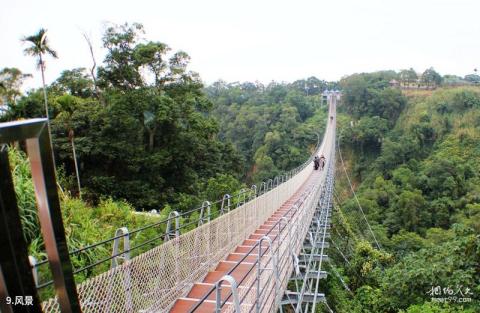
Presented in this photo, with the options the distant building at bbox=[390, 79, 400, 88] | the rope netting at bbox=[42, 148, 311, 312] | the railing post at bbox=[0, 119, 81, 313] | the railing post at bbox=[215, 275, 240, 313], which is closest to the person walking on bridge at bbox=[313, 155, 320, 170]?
the rope netting at bbox=[42, 148, 311, 312]

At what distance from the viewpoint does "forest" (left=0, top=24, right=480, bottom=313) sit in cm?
564

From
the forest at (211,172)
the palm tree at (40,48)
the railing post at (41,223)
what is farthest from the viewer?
the palm tree at (40,48)

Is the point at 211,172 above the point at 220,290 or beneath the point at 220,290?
beneath

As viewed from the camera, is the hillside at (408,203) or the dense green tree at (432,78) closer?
the hillside at (408,203)

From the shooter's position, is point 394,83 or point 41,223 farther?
point 394,83

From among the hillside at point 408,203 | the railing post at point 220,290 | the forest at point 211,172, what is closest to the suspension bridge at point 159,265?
the railing post at point 220,290

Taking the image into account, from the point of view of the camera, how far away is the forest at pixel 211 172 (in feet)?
18.5

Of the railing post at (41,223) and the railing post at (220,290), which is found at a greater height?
the railing post at (41,223)

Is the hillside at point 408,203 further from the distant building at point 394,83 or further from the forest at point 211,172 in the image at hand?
the distant building at point 394,83

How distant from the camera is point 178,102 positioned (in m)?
11.6

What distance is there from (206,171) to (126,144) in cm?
289

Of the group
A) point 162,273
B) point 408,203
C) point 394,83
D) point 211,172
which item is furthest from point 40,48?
point 394,83

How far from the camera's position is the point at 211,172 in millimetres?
12977

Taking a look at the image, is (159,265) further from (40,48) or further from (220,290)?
(40,48)
